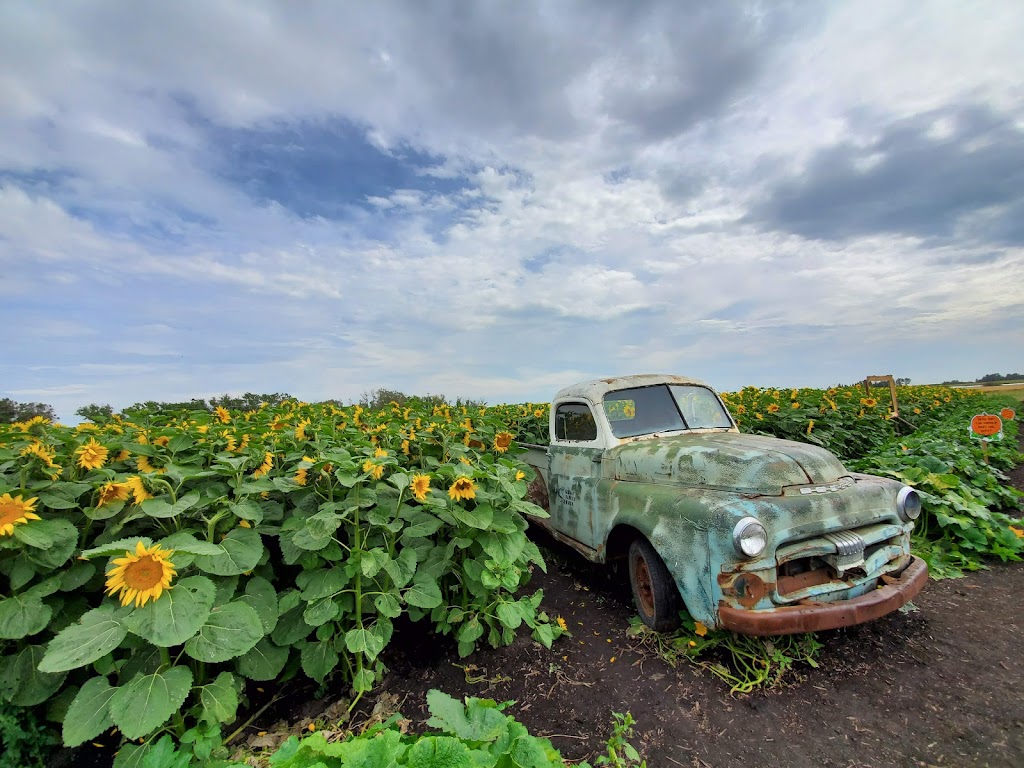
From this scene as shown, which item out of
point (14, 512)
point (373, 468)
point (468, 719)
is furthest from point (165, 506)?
point (468, 719)

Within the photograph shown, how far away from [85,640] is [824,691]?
396 centimetres

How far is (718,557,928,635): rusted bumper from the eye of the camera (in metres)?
2.90

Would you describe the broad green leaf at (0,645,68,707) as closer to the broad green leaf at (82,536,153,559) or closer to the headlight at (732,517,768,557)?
the broad green leaf at (82,536,153,559)

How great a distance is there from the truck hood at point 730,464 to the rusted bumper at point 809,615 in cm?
69

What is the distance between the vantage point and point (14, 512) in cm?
265

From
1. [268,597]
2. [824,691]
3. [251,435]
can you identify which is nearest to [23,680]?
[268,597]

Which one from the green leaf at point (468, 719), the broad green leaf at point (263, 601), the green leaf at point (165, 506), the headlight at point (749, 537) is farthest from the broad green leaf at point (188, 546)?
the headlight at point (749, 537)

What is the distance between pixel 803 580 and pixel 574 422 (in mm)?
2504

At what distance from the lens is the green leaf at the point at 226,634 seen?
2.49 metres

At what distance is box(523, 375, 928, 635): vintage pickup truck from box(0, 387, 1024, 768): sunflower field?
2.80 ft

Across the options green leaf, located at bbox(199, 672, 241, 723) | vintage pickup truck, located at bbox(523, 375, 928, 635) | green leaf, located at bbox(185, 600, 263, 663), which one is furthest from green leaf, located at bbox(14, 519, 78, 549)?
vintage pickup truck, located at bbox(523, 375, 928, 635)

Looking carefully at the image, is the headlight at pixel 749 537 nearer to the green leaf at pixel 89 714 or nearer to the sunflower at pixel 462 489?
the sunflower at pixel 462 489

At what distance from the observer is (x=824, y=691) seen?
3.12 meters

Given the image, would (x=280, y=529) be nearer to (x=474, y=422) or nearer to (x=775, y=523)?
(x=474, y=422)
